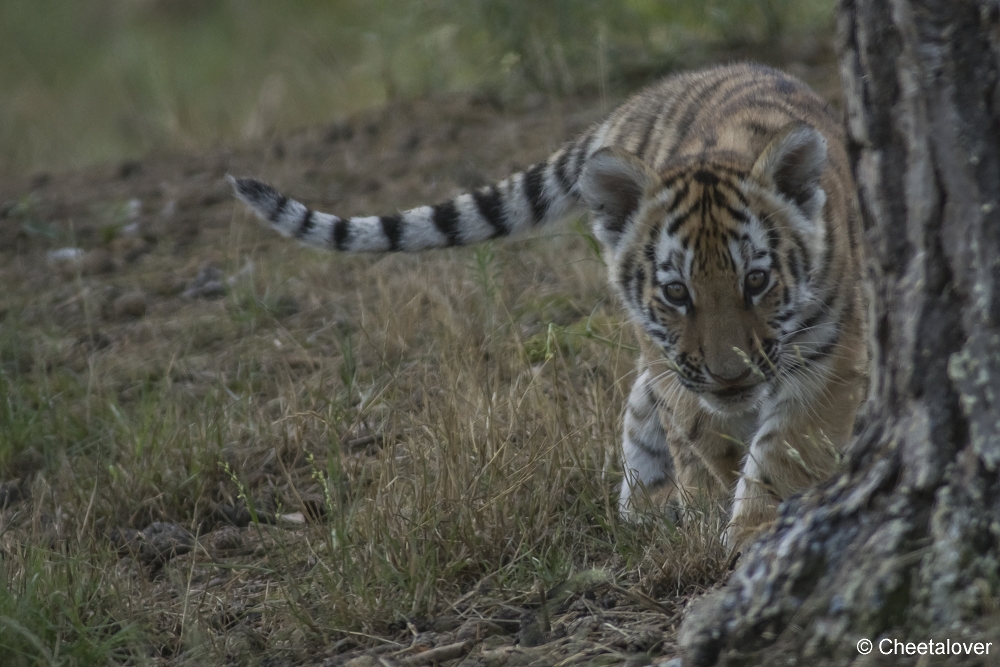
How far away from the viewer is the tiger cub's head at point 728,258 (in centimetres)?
308

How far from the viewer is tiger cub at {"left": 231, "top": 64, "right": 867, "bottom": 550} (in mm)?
3088

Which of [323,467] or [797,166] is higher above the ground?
[797,166]

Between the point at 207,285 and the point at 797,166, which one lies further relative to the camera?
the point at 207,285

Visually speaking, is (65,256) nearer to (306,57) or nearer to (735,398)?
(735,398)

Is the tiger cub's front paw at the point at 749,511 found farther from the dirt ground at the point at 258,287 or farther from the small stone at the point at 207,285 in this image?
the small stone at the point at 207,285

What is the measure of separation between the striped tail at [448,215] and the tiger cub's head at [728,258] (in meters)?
0.60

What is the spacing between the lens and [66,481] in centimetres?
359

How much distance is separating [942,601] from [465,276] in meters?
3.19

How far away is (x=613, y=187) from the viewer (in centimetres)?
346

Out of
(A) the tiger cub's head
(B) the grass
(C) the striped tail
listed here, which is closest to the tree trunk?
(B) the grass

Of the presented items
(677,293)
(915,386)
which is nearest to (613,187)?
(677,293)

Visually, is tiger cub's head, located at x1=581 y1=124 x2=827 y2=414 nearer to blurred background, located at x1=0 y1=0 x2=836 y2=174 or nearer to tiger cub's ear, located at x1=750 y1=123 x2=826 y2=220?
tiger cub's ear, located at x1=750 y1=123 x2=826 y2=220

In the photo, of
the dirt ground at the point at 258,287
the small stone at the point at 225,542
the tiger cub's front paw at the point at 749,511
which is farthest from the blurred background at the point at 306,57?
the small stone at the point at 225,542

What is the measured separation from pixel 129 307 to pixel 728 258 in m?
3.21
